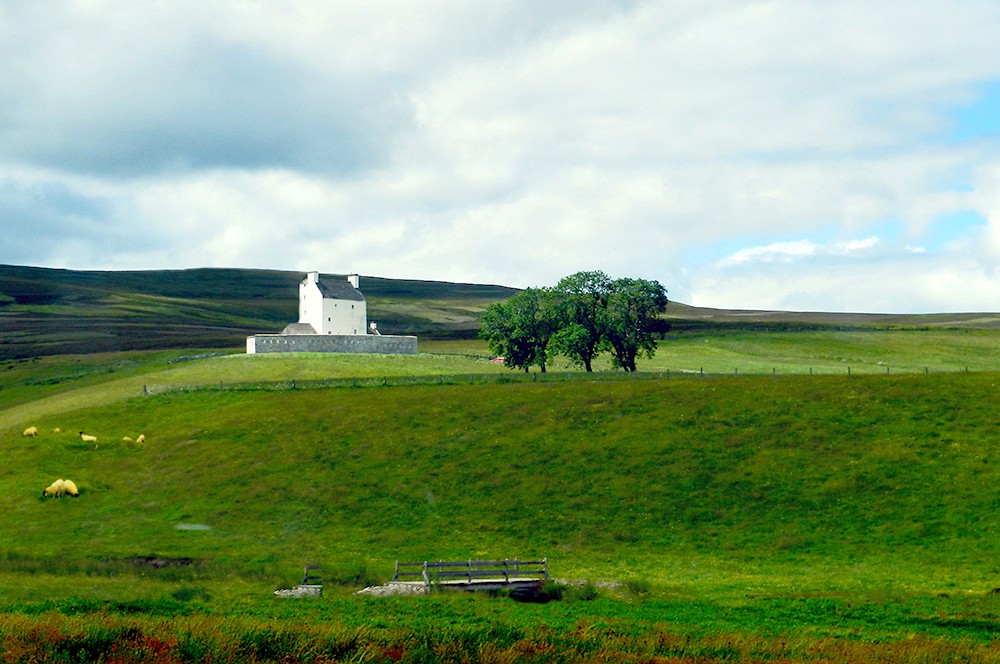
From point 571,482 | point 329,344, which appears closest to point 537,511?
point 571,482

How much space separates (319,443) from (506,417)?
1347 cm

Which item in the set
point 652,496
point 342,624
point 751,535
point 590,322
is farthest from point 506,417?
point 342,624

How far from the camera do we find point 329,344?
129 meters

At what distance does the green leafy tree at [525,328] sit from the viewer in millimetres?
109125

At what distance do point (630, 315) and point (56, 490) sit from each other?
201 feet

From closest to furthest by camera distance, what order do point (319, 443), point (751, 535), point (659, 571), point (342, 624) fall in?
point (342, 624) → point (659, 571) → point (751, 535) → point (319, 443)

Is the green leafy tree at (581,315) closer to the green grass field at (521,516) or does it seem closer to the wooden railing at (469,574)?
the green grass field at (521,516)

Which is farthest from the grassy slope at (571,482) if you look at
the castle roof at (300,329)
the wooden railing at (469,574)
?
the castle roof at (300,329)

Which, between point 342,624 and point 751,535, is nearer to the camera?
point 342,624

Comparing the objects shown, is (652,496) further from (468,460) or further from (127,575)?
(127,575)

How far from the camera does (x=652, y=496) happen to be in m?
57.7

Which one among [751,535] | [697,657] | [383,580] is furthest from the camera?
[751,535]

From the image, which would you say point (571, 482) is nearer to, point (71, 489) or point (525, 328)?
point (71, 489)

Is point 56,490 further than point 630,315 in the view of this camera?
No
